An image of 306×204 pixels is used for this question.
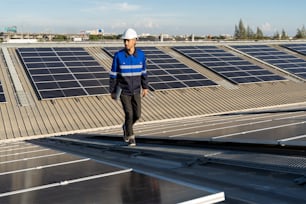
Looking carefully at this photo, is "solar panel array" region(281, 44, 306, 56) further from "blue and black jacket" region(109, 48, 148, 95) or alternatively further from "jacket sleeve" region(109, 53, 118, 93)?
"jacket sleeve" region(109, 53, 118, 93)

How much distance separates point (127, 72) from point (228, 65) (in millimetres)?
25619

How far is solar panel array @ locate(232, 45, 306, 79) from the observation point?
1327 inches

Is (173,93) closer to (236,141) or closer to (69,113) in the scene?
(69,113)

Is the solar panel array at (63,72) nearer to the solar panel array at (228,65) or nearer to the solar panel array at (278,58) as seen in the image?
the solar panel array at (228,65)

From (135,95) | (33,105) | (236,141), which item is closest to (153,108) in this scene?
(33,105)

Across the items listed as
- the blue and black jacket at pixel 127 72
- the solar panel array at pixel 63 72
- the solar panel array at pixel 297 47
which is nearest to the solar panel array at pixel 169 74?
the solar panel array at pixel 63 72

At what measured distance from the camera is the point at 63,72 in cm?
2670

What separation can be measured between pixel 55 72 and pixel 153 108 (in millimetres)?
7567

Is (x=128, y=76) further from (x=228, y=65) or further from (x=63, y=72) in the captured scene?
(x=228, y=65)

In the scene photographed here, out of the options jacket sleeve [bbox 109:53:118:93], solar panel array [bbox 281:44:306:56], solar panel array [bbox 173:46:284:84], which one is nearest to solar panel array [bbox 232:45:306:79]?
solar panel array [bbox 281:44:306:56]

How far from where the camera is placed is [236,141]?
6.35 metres

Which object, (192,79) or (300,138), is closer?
(300,138)

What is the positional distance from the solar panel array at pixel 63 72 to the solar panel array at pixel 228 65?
8.73 m

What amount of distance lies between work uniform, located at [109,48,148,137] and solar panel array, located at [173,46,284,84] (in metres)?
21.5
